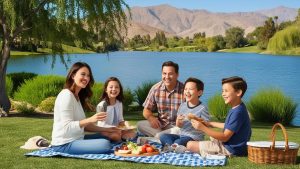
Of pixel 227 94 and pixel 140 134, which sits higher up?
pixel 227 94

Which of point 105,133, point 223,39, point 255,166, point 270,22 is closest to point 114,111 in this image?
point 105,133

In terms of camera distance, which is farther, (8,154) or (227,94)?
(8,154)

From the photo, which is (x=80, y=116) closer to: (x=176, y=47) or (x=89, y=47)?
(x=89, y=47)

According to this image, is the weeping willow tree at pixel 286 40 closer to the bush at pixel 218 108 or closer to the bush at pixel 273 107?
the bush at pixel 273 107

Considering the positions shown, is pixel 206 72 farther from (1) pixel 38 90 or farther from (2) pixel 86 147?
(2) pixel 86 147

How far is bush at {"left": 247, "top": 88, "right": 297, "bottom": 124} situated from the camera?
539 inches

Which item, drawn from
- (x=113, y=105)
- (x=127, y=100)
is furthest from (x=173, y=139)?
(x=127, y=100)

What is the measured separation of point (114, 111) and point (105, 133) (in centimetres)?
47

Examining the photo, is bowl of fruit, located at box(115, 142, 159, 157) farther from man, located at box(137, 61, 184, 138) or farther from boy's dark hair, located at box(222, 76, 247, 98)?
boy's dark hair, located at box(222, 76, 247, 98)

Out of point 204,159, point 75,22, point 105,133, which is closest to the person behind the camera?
point 204,159

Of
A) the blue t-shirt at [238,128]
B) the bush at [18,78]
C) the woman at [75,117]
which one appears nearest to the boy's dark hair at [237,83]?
the blue t-shirt at [238,128]

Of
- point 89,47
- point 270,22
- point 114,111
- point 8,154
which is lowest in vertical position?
point 8,154

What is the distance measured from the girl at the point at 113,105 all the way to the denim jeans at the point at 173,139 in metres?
0.53

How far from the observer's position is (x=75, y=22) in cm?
Result: 1244
